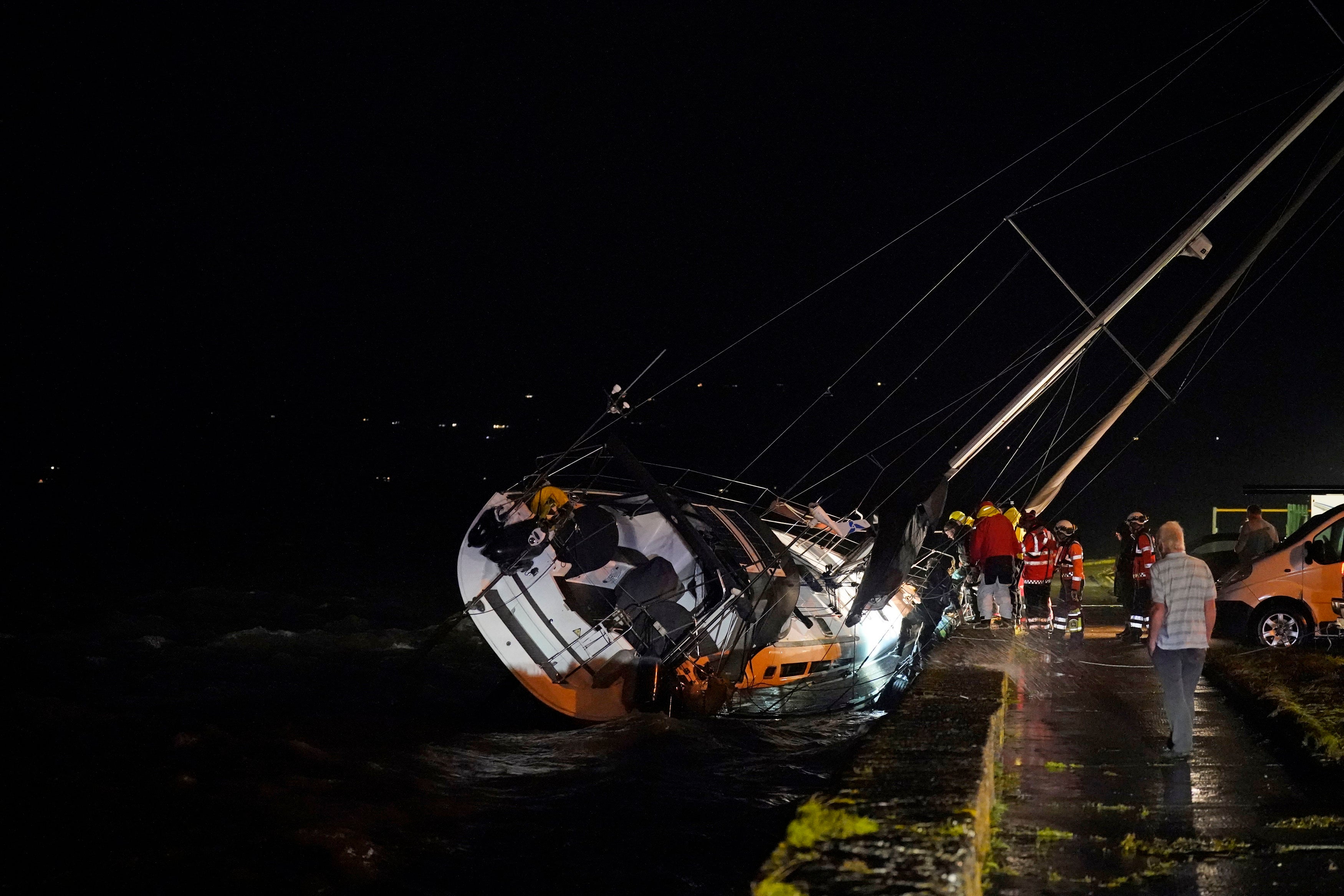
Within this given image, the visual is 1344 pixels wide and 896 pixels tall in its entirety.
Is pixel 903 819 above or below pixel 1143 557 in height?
below

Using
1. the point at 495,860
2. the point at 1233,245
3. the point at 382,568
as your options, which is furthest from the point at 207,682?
the point at 382,568

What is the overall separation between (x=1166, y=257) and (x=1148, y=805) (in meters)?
9.68

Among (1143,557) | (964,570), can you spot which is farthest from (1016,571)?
(964,570)

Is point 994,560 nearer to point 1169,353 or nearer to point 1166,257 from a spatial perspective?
point 1166,257

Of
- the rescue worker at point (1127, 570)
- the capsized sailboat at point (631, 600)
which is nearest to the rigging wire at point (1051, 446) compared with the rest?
the rescue worker at point (1127, 570)

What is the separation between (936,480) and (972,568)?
17.7 feet

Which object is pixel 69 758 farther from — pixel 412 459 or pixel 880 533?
pixel 412 459

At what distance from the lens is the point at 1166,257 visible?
539 inches

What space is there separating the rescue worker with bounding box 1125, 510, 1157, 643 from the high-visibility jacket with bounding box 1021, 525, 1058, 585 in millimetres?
991

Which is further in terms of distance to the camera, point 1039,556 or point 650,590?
point 1039,556

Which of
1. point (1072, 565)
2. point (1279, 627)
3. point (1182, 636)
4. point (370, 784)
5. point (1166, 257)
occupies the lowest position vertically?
point (370, 784)

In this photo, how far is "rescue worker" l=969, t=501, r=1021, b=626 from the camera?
1413 centimetres

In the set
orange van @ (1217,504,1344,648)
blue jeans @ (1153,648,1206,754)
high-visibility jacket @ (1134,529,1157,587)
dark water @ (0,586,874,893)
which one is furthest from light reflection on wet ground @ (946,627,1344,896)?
high-visibility jacket @ (1134,529,1157,587)

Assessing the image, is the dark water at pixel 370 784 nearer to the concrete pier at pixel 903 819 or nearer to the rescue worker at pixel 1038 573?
the concrete pier at pixel 903 819
